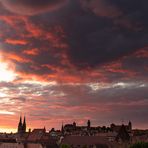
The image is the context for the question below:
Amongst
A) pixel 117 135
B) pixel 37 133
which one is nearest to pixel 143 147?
pixel 37 133

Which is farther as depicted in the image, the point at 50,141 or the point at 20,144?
the point at 20,144

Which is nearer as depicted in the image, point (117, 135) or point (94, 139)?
point (94, 139)

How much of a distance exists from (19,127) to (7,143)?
45.7 metres

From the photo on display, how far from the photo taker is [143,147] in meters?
64.2

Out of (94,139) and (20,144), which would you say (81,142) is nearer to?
(94,139)

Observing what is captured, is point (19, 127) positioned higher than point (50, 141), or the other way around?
point (19, 127)

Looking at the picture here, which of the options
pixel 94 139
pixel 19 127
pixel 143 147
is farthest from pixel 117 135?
pixel 143 147

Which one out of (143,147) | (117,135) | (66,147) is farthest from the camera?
(117,135)

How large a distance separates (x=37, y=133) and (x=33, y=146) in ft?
37.6

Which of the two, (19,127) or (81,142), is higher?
(19,127)

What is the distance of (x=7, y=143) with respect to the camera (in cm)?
15212

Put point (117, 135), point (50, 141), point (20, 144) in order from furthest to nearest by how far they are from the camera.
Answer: point (117, 135) < point (20, 144) < point (50, 141)

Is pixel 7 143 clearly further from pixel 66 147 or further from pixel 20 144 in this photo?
pixel 66 147

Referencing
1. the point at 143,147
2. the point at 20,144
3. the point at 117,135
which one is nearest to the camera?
the point at 143,147
